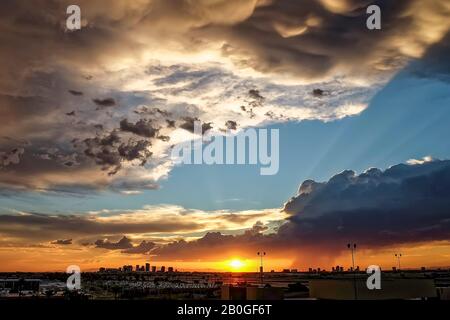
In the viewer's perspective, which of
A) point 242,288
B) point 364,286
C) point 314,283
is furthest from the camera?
point 314,283
